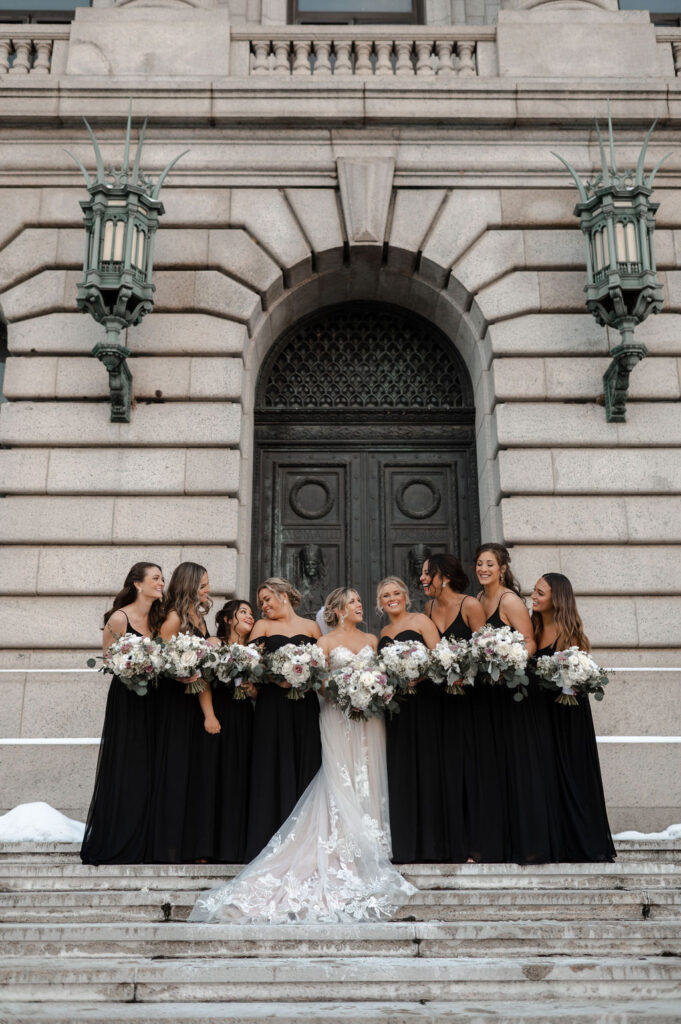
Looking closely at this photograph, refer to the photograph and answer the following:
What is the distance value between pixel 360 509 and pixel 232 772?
5.24 metres

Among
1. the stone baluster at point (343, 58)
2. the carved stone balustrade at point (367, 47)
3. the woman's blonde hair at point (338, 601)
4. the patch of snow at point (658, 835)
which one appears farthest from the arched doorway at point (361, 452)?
the patch of snow at point (658, 835)

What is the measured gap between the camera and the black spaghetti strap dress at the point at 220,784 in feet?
25.7

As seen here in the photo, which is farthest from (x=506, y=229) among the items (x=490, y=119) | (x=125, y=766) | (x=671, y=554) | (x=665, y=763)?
(x=125, y=766)

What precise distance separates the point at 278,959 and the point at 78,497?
7136mm

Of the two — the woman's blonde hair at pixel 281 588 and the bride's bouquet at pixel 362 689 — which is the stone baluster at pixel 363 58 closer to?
the woman's blonde hair at pixel 281 588

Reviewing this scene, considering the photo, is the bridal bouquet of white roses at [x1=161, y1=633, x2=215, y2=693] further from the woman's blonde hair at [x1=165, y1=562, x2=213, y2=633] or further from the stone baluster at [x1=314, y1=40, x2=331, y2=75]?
the stone baluster at [x1=314, y1=40, x2=331, y2=75]

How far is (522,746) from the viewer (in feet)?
25.8

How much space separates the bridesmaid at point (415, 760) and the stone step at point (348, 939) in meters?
1.62

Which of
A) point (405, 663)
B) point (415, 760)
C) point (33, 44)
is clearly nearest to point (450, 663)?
point (405, 663)

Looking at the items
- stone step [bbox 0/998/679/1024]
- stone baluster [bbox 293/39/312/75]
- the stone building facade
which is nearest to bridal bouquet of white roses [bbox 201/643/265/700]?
stone step [bbox 0/998/679/1024]

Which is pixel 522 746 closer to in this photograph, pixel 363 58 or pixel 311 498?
pixel 311 498

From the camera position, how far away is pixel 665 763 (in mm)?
10594

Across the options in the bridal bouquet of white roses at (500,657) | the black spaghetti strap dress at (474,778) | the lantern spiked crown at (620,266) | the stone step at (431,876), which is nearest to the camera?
the stone step at (431,876)

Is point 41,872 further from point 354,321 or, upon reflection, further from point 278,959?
point 354,321
